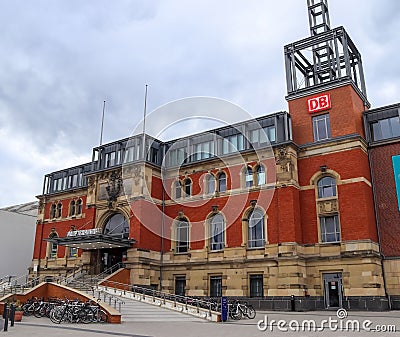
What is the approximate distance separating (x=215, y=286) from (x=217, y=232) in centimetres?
438

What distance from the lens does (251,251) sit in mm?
33375

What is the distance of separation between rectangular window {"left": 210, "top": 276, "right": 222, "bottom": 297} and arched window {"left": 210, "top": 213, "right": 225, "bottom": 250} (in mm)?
2455

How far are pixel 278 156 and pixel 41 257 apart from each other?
27885 mm

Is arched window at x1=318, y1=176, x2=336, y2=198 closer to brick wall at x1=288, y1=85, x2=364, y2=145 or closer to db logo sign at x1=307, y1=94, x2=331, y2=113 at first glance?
brick wall at x1=288, y1=85, x2=364, y2=145

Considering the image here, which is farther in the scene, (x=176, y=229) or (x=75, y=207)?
(x=75, y=207)

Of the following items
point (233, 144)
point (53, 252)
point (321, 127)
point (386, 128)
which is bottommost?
point (53, 252)

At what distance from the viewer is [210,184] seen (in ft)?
124

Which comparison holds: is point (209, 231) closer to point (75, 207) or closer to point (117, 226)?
point (117, 226)

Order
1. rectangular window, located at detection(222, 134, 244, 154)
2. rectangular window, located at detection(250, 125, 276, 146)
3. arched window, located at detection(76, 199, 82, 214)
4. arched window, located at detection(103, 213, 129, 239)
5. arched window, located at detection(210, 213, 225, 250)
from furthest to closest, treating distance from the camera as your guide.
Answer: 1. arched window, located at detection(76, 199, 82, 214)
2. arched window, located at detection(103, 213, 129, 239)
3. rectangular window, located at detection(222, 134, 244, 154)
4. arched window, located at detection(210, 213, 225, 250)
5. rectangular window, located at detection(250, 125, 276, 146)

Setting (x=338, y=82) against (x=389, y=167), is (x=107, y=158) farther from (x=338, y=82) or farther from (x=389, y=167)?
(x=389, y=167)

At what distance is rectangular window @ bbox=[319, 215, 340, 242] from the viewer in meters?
31.0

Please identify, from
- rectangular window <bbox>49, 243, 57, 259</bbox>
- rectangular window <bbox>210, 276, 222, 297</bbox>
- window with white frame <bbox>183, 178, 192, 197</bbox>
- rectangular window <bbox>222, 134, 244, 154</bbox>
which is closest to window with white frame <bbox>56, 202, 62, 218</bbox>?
rectangular window <bbox>49, 243, 57, 259</bbox>

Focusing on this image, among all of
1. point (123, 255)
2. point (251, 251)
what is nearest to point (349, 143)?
point (251, 251)

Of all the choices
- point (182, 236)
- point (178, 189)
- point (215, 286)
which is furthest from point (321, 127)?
point (215, 286)
